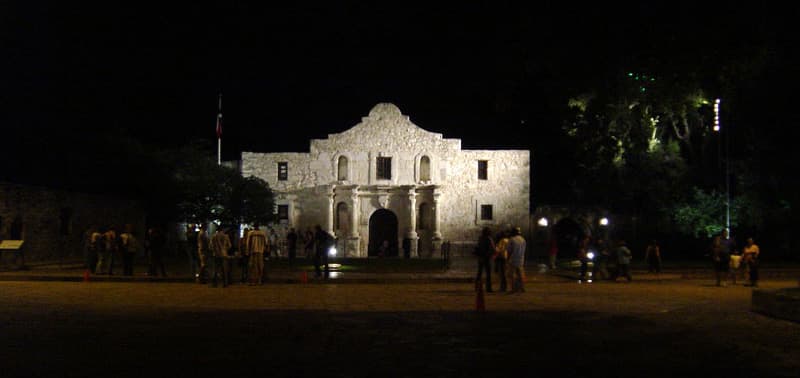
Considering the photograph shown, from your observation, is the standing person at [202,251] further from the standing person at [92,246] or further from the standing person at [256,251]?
the standing person at [92,246]

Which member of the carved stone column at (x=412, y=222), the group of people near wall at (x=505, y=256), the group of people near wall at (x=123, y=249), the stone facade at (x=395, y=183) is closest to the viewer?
the group of people near wall at (x=505, y=256)

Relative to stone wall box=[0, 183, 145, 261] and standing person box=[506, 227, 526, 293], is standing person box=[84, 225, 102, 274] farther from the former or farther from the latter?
standing person box=[506, 227, 526, 293]

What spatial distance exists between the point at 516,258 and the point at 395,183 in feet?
90.7

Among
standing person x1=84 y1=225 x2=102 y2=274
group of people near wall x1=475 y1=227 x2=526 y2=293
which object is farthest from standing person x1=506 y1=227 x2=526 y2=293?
standing person x1=84 y1=225 x2=102 y2=274

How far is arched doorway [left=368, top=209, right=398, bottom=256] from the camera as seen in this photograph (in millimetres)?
48062

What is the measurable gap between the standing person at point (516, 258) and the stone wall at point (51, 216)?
66.0 ft

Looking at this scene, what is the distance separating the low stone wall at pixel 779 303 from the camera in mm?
13852

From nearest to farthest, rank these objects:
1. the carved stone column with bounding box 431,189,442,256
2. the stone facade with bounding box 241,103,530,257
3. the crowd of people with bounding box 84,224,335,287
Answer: the crowd of people with bounding box 84,224,335,287, the carved stone column with bounding box 431,189,442,256, the stone facade with bounding box 241,103,530,257

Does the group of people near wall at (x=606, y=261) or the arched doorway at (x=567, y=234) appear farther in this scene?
the arched doorway at (x=567, y=234)

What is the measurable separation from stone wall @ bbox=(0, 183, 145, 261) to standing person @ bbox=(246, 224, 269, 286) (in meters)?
13.2

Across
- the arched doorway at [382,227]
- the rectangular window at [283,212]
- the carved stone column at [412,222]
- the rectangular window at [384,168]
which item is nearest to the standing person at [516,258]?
the carved stone column at [412,222]

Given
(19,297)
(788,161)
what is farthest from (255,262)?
(788,161)

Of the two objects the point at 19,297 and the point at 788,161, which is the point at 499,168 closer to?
the point at 788,161

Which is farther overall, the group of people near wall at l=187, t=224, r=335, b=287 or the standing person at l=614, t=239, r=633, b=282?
the standing person at l=614, t=239, r=633, b=282
